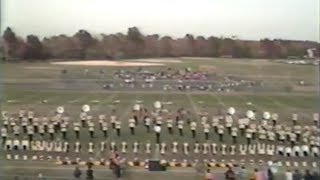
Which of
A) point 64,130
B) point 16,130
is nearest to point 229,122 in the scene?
point 64,130

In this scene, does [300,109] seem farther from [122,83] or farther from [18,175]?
[18,175]

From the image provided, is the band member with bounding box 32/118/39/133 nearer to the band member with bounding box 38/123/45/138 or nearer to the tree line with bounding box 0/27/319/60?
the band member with bounding box 38/123/45/138

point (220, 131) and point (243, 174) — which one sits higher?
point (220, 131)

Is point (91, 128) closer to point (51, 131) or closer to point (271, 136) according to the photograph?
point (51, 131)

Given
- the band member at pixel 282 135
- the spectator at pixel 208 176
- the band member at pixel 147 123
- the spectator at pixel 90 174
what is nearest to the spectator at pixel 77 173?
the spectator at pixel 90 174

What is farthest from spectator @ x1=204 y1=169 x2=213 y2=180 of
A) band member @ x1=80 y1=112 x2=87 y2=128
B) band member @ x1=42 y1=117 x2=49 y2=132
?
band member @ x1=42 y1=117 x2=49 y2=132

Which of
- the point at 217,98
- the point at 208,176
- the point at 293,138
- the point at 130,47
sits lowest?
the point at 208,176

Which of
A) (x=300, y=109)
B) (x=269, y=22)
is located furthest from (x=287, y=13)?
(x=300, y=109)

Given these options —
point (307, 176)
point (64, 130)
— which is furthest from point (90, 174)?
point (307, 176)
